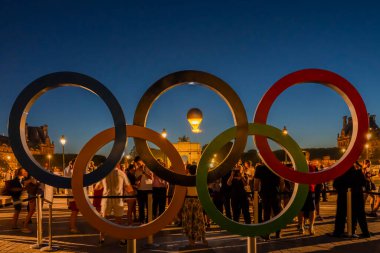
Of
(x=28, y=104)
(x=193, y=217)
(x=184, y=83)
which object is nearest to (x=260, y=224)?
(x=184, y=83)

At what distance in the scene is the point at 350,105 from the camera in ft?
18.2

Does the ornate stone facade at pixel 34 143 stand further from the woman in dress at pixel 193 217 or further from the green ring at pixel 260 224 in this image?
the green ring at pixel 260 224

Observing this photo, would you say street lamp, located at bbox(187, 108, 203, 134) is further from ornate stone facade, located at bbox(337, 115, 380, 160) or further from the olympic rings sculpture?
ornate stone facade, located at bbox(337, 115, 380, 160)

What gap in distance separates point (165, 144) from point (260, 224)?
1.77 metres

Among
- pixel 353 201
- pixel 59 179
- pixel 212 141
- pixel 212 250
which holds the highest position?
pixel 212 141

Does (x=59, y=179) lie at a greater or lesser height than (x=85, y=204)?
greater

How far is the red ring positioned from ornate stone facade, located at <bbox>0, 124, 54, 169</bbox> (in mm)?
94060

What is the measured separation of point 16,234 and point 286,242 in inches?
284

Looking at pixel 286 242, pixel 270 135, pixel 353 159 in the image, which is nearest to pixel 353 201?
pixel 286 242

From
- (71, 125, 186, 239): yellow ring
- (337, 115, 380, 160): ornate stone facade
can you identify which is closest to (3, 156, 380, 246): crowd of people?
(71, 125, 186, 239): yellow ring

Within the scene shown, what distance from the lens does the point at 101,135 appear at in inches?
209

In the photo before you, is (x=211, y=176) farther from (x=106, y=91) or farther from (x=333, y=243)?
(x=333, y=243)

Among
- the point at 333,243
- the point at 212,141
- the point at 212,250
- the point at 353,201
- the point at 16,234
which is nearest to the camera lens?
the point at 212,141

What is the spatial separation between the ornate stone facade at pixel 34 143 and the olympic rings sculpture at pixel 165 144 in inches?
3648
